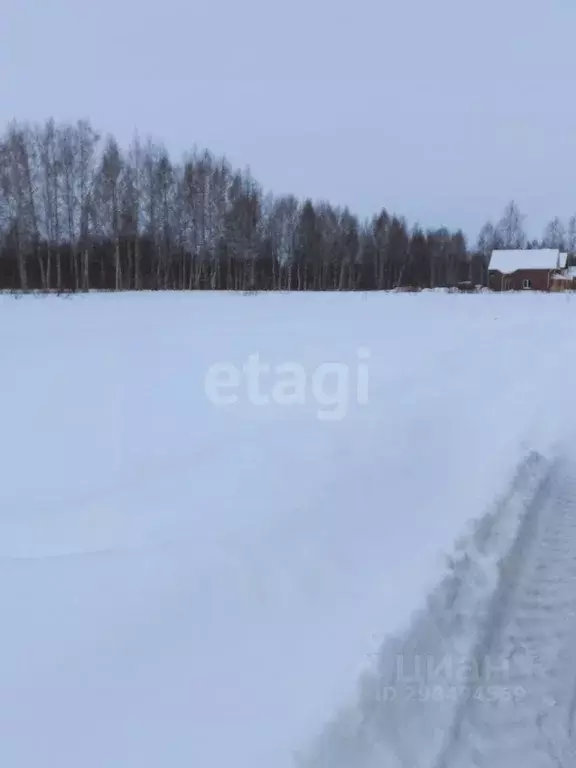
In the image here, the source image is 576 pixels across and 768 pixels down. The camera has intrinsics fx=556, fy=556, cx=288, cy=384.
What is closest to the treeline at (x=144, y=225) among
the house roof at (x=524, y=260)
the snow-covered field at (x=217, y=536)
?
the house roof at (x=524, y=260)

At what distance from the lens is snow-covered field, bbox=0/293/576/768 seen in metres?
1.79

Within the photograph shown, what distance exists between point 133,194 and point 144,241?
3289 mm

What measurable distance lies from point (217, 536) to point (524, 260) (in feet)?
180


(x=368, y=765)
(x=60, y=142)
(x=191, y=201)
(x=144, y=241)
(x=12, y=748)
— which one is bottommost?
(x=368, y=765)

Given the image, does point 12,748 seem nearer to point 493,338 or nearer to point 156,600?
point 156,600

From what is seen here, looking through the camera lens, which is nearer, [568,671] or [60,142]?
[568,671]

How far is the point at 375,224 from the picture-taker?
5806 cm

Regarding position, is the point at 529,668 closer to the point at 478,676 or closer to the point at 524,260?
the point at 478,676

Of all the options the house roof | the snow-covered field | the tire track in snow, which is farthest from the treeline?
the tire track in snow

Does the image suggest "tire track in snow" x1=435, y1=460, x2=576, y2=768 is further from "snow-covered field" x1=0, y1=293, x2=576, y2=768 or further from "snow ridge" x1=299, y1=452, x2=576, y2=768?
"snow-covered field" x1=0, y1=293, x2=576, y2=768

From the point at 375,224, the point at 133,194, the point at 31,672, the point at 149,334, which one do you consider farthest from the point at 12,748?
the point at 375,224

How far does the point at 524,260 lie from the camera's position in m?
51.6

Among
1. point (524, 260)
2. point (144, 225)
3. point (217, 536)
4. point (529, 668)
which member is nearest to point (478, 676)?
point (529, 668)

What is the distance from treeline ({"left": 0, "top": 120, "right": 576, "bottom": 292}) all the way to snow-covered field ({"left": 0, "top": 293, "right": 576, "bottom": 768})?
25.9 metres
